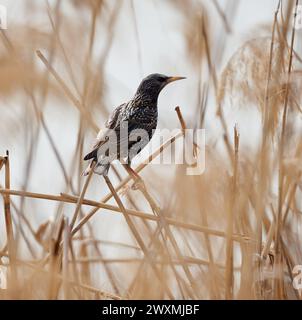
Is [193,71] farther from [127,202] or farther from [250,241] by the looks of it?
[250,241]

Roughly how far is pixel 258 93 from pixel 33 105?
94 centimetres

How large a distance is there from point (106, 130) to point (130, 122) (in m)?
0.33

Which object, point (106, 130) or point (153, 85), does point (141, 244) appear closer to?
point (106, 130)

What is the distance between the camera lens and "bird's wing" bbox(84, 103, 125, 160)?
2.45 m

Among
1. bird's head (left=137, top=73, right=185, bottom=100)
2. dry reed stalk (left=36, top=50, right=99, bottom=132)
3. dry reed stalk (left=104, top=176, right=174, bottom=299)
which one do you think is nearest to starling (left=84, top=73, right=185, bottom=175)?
bird's head (left=137, top=73, right=185, bottom=100)

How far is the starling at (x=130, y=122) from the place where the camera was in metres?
2.51

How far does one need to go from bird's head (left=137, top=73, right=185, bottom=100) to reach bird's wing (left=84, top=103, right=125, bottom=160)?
0.26 m

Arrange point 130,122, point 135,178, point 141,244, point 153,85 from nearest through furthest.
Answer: point 141,244, point 135,178, point 130,122, point 153,85

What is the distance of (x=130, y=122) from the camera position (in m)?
2.99

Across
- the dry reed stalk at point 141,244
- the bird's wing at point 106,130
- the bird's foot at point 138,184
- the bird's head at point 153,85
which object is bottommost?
the dry reed stalk at point 141,244

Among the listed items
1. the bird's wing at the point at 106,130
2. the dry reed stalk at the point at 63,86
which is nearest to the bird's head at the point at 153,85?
the bird's wing at the point at 106,130

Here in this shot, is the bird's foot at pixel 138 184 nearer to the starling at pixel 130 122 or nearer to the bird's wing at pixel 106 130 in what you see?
the starling at pixel 130 122

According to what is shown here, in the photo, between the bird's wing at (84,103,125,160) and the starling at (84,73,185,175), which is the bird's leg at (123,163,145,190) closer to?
the starling at (84,73,185,175)

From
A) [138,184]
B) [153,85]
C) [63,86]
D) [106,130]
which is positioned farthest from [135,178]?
[153,85]
